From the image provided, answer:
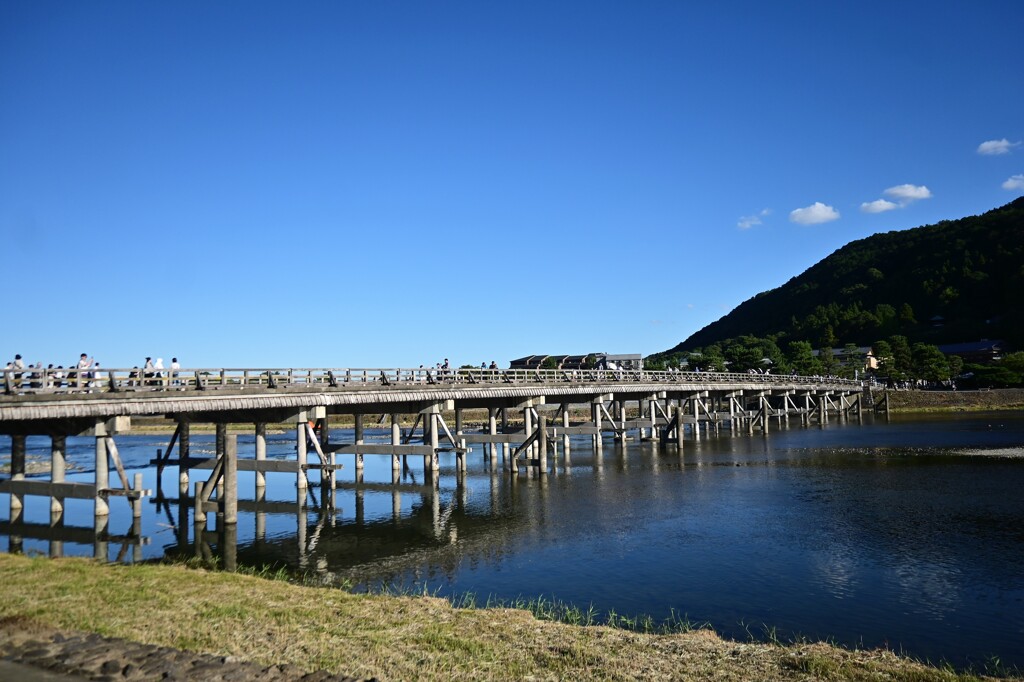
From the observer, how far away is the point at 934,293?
6250 inches

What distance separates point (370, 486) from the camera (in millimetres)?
32969

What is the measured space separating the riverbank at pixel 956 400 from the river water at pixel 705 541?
174 ft

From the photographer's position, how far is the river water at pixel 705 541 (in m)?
13.5

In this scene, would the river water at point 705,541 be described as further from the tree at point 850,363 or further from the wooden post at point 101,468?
the tree at point 850,363

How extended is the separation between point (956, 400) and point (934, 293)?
281 ft

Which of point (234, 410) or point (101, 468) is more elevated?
point (234, 410)

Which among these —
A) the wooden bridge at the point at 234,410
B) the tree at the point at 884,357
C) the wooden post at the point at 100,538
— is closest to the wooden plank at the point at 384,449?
the wooden bridge at the point at 234,410

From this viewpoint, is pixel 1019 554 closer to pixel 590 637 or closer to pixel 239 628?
pixel 590 637

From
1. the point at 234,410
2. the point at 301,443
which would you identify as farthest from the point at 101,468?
the point at 301,443

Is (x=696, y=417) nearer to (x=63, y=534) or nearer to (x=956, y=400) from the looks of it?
(x=63, y=534)

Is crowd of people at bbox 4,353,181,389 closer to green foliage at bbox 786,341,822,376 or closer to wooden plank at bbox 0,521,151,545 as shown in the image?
wooden plank at bbox 0,521,151,545

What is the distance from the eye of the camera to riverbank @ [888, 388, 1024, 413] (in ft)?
273

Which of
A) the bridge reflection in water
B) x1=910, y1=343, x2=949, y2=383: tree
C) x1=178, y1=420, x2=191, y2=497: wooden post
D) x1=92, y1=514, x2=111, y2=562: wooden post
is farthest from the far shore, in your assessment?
x1=92, y1=514, x2=111, y2=562: wooden post

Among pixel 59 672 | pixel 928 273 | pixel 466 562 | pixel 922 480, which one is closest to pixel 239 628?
pixel 59 672
